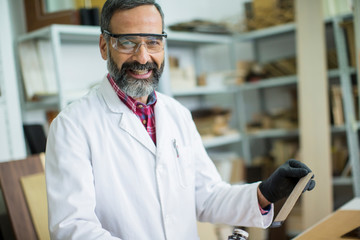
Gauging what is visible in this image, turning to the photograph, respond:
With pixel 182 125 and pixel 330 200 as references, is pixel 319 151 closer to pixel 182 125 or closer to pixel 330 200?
pixel 330 200

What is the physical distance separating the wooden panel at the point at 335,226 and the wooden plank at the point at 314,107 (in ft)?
5.30

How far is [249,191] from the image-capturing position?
161 centimetres

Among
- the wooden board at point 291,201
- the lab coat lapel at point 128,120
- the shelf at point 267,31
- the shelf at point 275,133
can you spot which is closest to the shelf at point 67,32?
the lab coat lapel at point 128,120

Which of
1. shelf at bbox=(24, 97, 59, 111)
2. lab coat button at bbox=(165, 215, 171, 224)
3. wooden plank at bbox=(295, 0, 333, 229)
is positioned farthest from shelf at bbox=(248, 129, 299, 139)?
lab coat button at bbox=(165, 215, 171, 224)

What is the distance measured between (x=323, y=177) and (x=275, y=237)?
0.60 metres

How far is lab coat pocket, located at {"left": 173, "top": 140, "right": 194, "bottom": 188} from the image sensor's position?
1634mm

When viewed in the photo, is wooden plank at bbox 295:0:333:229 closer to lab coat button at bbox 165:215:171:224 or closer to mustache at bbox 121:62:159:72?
lab coat button at bbox 165:215:171:224

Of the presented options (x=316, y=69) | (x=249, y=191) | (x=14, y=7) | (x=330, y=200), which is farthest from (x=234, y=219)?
(x=14, y=7)

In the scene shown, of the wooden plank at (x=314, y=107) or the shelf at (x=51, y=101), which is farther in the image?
the wooden plank at (x=314, y=107)

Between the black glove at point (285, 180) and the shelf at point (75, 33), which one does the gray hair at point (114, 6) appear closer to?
the black glove at point (285, 180)

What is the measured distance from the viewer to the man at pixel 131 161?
1.38 meters

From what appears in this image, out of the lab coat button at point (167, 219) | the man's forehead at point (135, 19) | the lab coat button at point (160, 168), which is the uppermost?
the man's forehead at point (135, 19)

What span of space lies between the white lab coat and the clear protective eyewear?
175mm

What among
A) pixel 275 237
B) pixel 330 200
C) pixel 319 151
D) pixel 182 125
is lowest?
pixel 275 237
